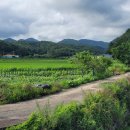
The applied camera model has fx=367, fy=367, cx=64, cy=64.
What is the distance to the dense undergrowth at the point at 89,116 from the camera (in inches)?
309

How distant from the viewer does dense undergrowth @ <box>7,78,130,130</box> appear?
7.85 m

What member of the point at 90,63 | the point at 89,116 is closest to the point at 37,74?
the point at 90,63

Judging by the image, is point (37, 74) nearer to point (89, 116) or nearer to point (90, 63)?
point (90, 63)

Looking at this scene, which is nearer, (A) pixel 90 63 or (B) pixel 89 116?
(B) pixel 89 116

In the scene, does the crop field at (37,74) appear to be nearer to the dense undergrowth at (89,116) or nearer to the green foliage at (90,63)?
the green foliage at (90,63)

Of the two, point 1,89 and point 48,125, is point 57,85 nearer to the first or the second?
point 1,89

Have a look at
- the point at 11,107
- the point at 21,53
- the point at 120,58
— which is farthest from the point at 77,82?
the point at 21,53

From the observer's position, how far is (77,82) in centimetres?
2222

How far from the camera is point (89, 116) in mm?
9312

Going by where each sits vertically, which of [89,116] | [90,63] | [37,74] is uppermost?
[90,63]

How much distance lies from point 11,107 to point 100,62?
1743cm

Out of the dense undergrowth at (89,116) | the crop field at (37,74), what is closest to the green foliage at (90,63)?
the crop field at (37,74)

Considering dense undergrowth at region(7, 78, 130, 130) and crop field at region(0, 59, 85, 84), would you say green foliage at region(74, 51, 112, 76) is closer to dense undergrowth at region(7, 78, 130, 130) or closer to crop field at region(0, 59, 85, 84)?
crop field at region(0, 59, 85, 84)

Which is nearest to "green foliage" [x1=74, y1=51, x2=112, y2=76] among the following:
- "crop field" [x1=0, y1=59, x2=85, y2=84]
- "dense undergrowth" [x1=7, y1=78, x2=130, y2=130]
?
"crop field" [x1=0, y1=59, x2=85, y2=84]
